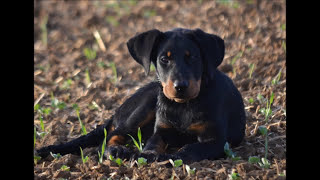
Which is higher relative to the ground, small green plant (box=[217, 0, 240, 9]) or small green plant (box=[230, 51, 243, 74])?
small green plant (box=[217, 0, 240, 9])

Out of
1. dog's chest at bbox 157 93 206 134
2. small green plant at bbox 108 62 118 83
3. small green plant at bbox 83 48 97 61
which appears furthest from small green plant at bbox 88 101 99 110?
small green plant at bbox 83 48 97 61

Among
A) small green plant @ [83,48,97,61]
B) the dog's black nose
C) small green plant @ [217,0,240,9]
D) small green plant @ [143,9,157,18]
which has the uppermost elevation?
small green plant @ [217,0,240,9]

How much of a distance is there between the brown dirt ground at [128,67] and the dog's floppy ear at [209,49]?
0.85m

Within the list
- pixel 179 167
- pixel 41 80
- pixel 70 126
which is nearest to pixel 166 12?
pixel 41 80

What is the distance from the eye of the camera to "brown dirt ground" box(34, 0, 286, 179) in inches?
195

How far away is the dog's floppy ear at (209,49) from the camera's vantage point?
17.1 feet

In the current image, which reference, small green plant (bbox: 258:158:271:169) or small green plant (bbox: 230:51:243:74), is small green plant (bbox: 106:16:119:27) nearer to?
small green plant (bbox: 230:51:243:74)

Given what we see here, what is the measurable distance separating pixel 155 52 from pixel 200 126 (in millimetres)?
795

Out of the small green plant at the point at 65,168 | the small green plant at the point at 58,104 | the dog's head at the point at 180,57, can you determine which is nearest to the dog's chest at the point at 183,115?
the dog's head at the point at 180,57

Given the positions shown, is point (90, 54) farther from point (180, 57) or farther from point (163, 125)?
point (180, 57)

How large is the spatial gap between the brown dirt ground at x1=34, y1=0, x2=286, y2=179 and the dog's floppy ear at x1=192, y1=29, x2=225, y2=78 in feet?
2.79

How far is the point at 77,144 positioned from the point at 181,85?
1.38m
